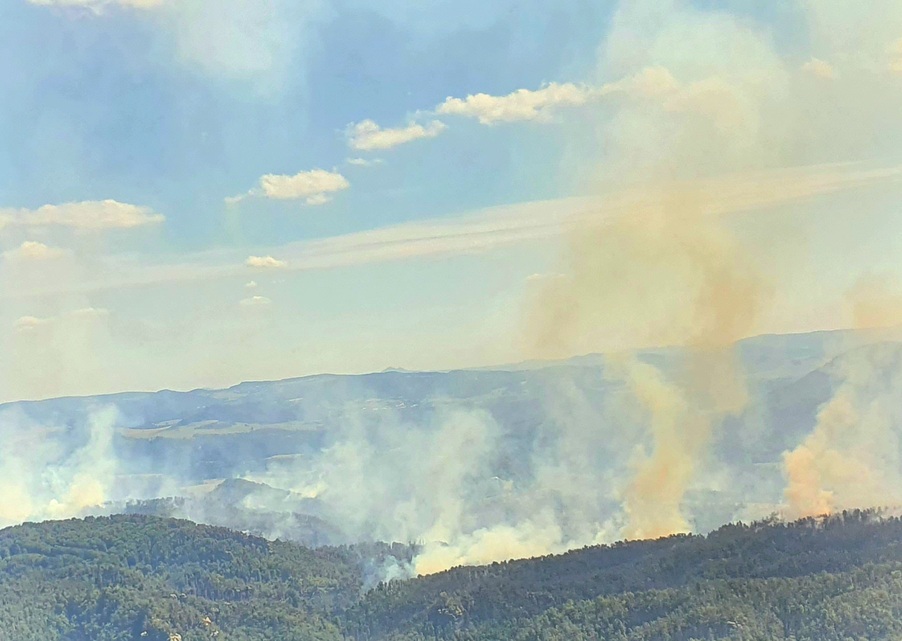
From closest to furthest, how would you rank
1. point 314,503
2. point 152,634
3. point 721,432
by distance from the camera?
1. point 152,634
2. point 721,432
3. point 314,503

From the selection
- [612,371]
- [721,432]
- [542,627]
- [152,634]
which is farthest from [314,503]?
[542,627]

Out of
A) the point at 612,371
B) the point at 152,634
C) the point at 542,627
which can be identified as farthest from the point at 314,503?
the point at 542,627

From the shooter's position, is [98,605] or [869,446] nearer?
[98,605]

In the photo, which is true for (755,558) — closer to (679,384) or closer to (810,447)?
(679,384)

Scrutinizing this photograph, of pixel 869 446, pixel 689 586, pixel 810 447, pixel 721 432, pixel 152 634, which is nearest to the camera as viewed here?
pixel 689 586

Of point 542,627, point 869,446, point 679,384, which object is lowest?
point 542,627

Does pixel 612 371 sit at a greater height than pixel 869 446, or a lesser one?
greater
